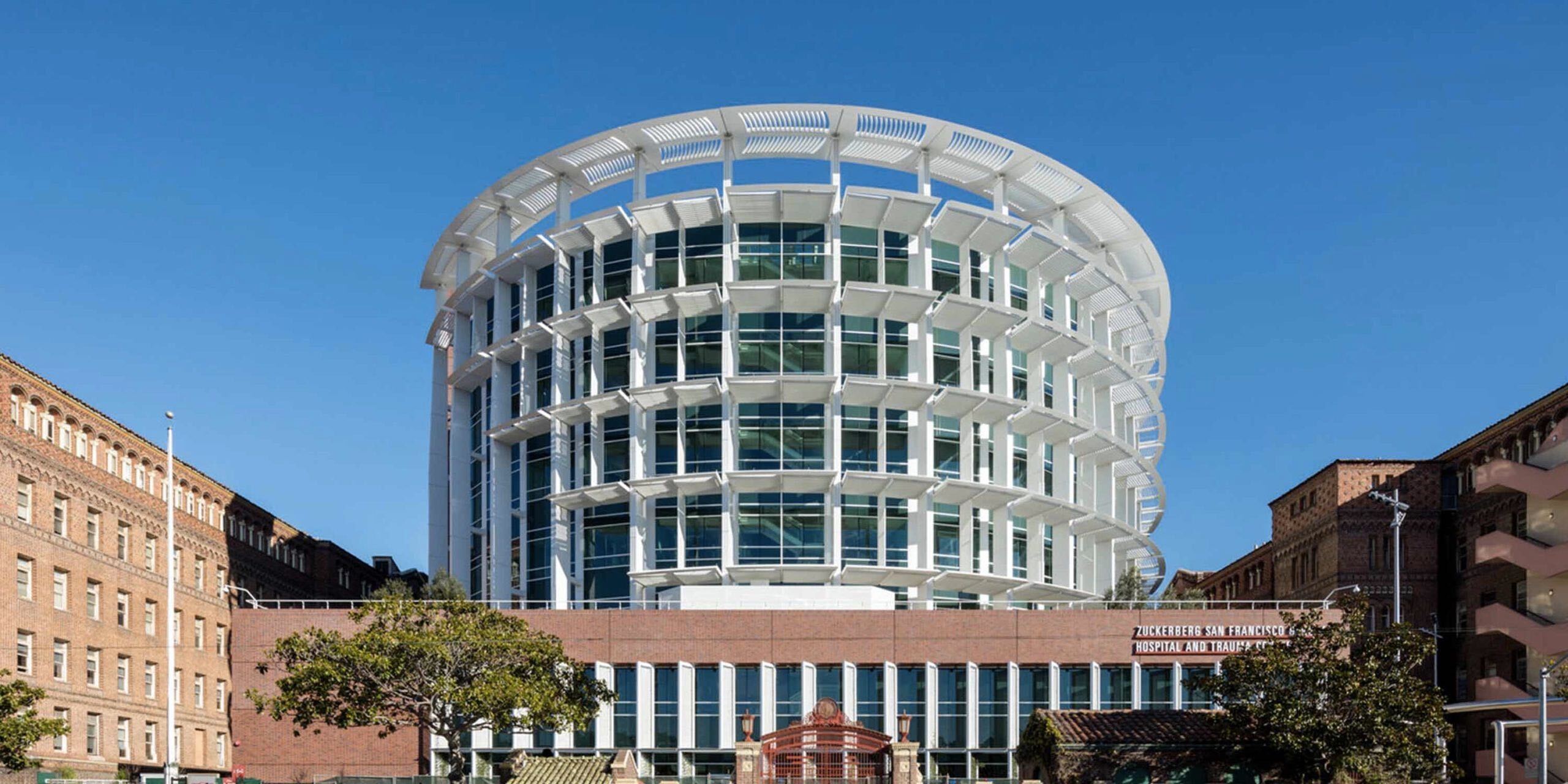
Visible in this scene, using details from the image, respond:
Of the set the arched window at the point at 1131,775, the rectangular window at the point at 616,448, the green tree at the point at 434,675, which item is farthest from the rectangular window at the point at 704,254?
the arched window at the point at 1131,775

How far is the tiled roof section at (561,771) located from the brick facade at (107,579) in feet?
43.4

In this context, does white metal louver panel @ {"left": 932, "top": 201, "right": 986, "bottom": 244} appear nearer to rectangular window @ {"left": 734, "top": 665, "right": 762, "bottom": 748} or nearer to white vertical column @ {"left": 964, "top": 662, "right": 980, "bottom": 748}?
white vertical column @ {"left": 964, "top": 662, "right": 980, "bottom": 748}

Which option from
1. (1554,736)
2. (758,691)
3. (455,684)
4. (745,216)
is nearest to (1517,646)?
(1554,736)

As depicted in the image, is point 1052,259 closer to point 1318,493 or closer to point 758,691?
point 1318,493

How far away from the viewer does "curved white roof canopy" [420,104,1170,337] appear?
85812 millimetres

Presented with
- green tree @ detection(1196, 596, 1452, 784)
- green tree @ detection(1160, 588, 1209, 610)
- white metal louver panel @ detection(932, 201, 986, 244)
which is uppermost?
white metal louver panel @ detection(932, 201, 986, 244)

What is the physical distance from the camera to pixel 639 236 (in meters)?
87.8

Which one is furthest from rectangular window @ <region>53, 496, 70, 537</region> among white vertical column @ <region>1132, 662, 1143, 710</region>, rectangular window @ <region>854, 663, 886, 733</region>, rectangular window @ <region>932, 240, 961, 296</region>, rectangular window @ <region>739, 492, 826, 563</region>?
white vertical column @ <region>1132, 662, 1143, 710</region>

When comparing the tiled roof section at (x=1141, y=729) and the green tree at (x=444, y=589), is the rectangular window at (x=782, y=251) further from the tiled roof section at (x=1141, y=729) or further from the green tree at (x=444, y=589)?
the tiled roof section at (x=1141, y=729)

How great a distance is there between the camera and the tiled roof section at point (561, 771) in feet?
197

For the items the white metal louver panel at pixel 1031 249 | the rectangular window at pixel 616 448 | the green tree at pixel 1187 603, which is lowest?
the green tree at pixel 1187 603

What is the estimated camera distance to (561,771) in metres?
61.3

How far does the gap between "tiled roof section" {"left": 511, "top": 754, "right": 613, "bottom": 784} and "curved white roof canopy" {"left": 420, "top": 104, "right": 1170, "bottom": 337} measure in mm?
35140

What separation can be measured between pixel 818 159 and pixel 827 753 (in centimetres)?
3819
